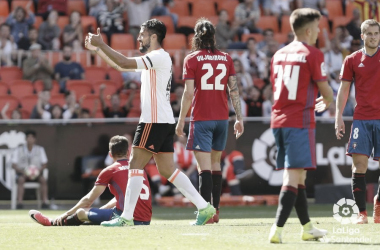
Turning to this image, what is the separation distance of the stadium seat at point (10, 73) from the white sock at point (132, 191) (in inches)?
425

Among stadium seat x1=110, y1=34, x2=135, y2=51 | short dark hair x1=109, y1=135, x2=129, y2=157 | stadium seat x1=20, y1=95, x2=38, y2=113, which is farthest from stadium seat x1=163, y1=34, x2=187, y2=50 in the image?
short dark hair x1=109, y1=135, x2=129, y2=157

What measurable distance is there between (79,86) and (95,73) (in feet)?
3.26

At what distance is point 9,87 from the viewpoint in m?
18.2

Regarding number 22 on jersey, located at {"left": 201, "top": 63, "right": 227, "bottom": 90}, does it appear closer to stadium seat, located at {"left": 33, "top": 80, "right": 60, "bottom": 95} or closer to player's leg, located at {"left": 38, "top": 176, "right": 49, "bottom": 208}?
player's leg, located at {"left": 38, "top": 176, "right": 49, "bottom": 208}

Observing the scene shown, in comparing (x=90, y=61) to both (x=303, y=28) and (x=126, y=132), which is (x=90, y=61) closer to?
(x=126, y=132)

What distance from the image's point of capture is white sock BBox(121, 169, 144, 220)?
8758 mm

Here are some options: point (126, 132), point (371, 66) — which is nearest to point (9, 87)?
point (126, 132)

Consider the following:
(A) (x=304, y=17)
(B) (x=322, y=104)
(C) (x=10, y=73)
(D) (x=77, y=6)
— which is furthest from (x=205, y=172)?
(D) (x=77, y=6)

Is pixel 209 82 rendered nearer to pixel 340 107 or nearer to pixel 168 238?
pixel 340 107

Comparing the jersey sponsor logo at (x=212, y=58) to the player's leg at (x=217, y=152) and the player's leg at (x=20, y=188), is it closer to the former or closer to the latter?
the player's leg at (x=217, y=152)

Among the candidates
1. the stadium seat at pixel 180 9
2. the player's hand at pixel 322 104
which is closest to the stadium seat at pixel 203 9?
the stadium seat at pixel 180 9

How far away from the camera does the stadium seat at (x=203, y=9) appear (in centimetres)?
2212

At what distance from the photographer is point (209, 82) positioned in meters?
9.61

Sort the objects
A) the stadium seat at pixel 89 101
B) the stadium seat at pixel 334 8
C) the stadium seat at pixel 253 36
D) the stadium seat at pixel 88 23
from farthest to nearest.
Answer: the stadium seat at pixel 334 8 → the stadium seat at pixel 253 36 → the stadium seat at pixel 88 23 → the stadium seat at pixel 89 101
